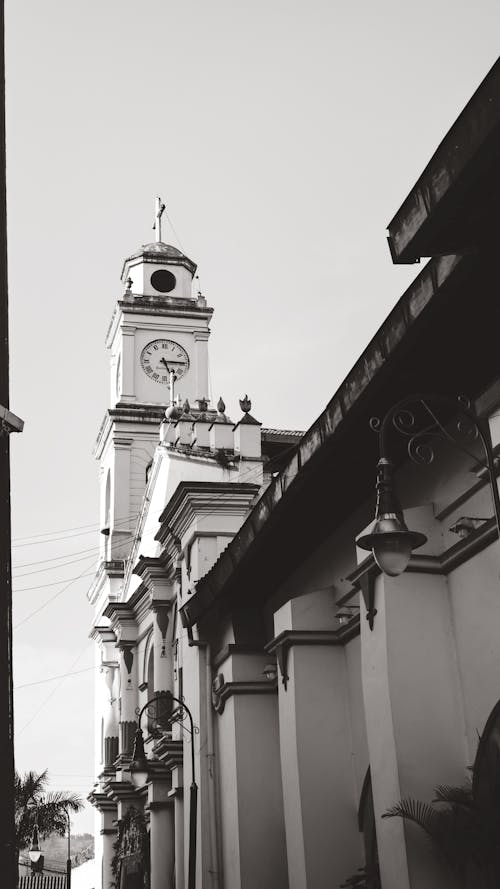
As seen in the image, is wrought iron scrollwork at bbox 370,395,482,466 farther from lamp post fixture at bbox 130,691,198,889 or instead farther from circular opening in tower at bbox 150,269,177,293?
circular opening in tower at bbox 150,269,177,293

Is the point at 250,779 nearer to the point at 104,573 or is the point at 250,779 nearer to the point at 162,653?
the point at 162,653

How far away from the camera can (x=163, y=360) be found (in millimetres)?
44656

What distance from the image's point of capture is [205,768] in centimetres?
2095

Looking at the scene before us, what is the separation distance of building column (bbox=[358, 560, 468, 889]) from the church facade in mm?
22

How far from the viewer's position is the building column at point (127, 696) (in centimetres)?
3209

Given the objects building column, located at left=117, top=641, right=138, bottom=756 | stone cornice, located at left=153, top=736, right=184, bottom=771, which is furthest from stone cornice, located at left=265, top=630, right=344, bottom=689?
building column, located at left=117, top=641, right=138, bottom=756

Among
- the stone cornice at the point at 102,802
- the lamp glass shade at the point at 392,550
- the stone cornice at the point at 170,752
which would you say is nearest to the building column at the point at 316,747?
the lamp glass shade at the point at 392,550

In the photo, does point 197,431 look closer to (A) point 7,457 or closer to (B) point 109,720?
(B) point 109,720

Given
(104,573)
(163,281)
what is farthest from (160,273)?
(104,573)

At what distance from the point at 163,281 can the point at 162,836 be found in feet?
86.0

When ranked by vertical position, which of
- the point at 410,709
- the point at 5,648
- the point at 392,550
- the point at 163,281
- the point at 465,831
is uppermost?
the point at 163,281

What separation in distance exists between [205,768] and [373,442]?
9.58 metres

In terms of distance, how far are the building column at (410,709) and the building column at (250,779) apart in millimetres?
6035

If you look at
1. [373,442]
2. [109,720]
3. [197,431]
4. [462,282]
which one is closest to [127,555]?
[109,720]
